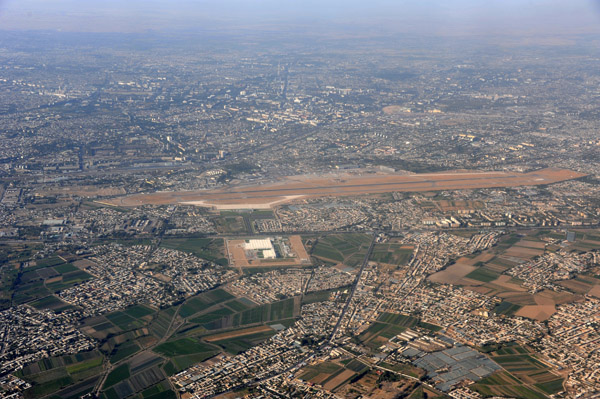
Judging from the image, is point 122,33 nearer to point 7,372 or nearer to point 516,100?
point 516,100

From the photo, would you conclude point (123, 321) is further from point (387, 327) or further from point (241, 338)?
point (387, 327)

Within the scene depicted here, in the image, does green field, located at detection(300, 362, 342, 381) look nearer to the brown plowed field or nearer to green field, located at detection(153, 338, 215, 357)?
green field, located at detection(153, 338, 215, 357)

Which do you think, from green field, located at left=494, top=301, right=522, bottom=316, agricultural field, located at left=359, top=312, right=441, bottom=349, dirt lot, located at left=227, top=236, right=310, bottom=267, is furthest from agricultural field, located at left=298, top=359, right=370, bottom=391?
dirt lot, located at left=227, top=236, right=310, bottom=267

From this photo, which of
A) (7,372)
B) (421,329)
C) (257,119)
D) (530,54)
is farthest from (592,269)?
(530,54)

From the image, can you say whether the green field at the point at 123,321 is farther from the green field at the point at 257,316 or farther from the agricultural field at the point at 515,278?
the agricultural field at the point at 515,278

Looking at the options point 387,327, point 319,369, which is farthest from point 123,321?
point 387,327

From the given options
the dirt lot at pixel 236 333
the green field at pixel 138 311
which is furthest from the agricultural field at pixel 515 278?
the green field at pixel 138 311
